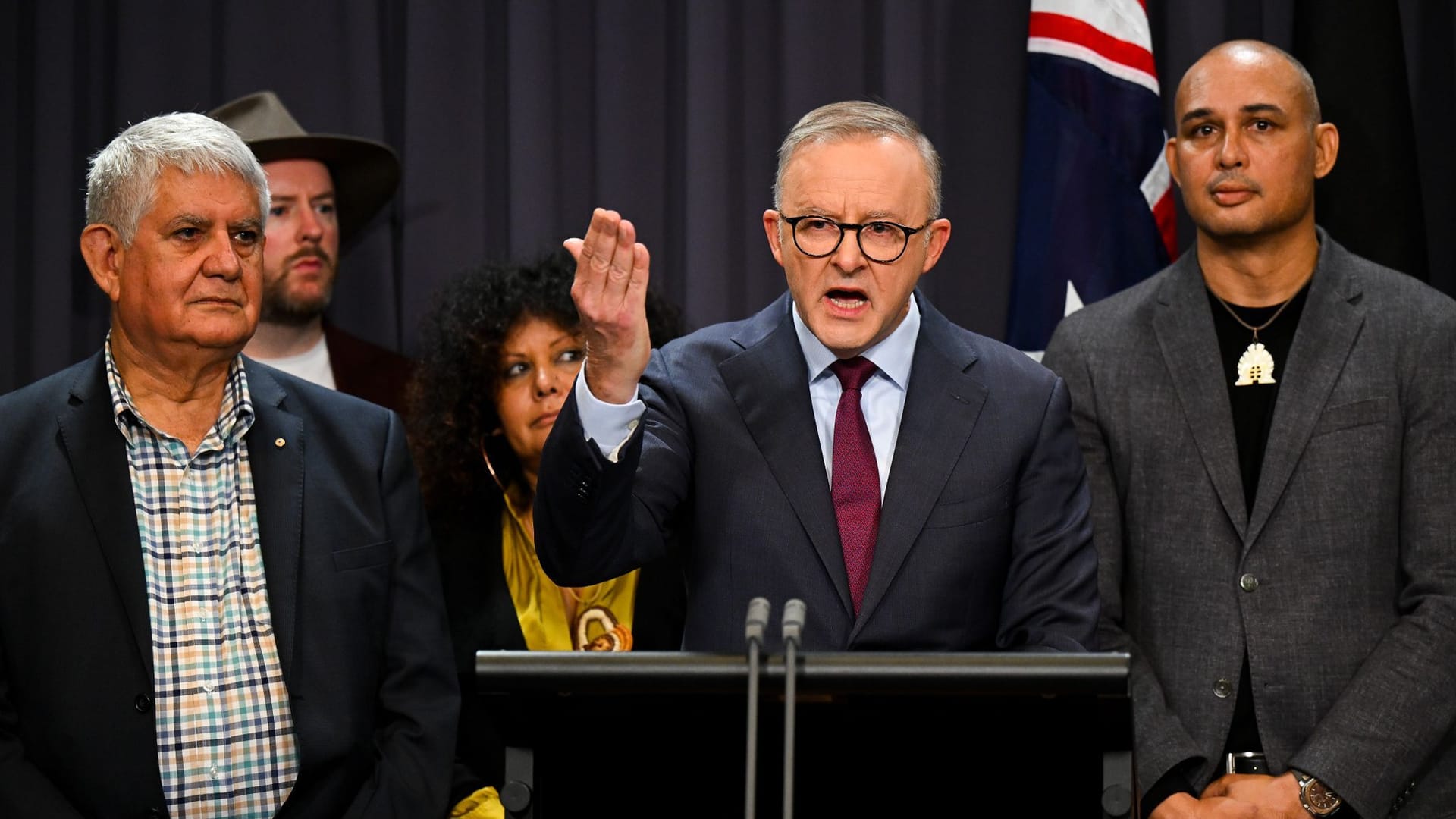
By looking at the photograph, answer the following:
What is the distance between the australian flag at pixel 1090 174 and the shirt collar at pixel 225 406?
184 cm

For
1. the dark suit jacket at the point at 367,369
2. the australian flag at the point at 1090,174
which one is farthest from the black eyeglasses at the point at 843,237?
the dark suit jacket at the point at 367,369

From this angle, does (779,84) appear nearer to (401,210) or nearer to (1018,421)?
(401,210)

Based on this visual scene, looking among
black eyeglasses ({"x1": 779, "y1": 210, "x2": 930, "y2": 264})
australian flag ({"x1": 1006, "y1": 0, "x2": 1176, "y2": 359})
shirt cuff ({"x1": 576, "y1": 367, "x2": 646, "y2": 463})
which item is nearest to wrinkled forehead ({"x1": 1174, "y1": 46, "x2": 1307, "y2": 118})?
australian flag ({"x1": 1006, "y1": 0, "x2": 1176, "y2": 359})

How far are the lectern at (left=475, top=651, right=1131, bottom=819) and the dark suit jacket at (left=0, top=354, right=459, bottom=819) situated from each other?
106 centimetres

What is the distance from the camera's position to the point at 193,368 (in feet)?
8.43

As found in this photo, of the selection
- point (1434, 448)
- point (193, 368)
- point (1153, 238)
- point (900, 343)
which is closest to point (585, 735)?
point (900, 343)

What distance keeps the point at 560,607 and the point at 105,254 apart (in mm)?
1134

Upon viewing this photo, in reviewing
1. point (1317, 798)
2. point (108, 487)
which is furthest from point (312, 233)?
point (1317, 798)

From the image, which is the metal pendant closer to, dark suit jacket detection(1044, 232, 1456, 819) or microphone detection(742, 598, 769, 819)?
dark suit jacket detection(1044, 232, 1456, 819)

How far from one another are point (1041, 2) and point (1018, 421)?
1703 millimetres

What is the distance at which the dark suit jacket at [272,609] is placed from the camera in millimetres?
2336

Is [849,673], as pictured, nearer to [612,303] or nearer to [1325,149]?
[612,303]

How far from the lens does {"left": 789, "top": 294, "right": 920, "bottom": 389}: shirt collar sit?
2.39 metres

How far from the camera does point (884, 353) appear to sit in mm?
2395
